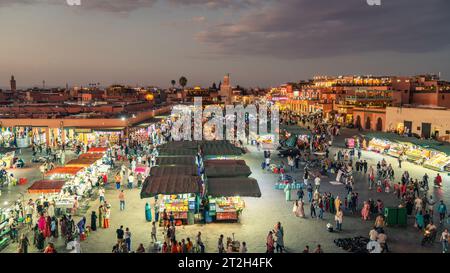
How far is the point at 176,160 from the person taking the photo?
66.1 feet

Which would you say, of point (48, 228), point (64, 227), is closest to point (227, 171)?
point (64, 227)

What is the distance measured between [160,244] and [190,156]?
8987 millimetres

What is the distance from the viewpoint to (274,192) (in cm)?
1925

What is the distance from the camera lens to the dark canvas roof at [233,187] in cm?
1448

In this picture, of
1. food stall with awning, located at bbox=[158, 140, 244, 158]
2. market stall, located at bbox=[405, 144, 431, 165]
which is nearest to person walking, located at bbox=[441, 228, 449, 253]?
food stall with awning, located at bbox=[158, 140, 244, 158]

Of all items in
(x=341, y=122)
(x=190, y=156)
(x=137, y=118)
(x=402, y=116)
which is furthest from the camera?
(x=341, y=122)

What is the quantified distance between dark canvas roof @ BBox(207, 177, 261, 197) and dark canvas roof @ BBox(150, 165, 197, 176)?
2.06 meters

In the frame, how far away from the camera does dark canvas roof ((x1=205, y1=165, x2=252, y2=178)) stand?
17047 millimetres

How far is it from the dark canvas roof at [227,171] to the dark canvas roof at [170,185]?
172 centimetres

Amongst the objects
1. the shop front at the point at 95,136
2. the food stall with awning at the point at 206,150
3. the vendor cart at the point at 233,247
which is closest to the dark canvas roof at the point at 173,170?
the food stall with awning at the point at 206,150
